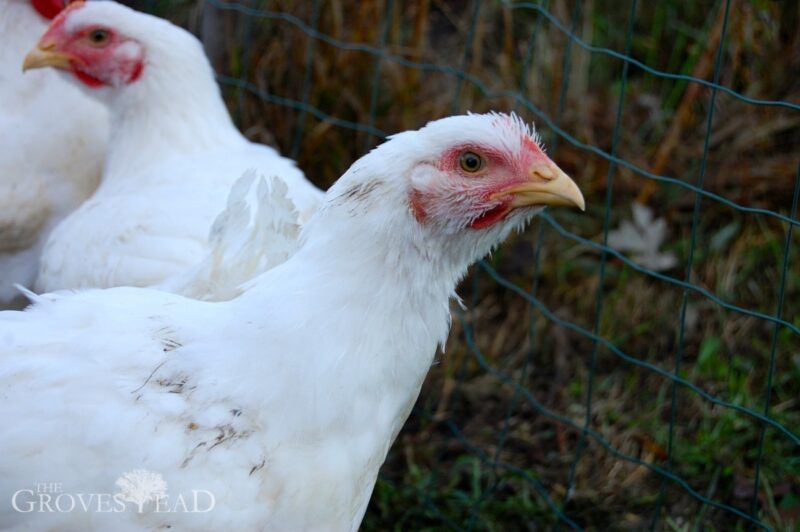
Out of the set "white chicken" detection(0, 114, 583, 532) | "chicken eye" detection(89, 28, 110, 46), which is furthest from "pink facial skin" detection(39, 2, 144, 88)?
"white chicken" detection(0, 114, 583, 532)

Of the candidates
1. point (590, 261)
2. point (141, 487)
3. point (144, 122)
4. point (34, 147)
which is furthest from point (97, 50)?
point (590, 261)

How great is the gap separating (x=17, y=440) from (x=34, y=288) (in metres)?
1.49

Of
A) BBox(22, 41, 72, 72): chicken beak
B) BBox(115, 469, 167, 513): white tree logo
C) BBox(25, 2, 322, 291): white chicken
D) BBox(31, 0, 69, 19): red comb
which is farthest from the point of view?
BBox(31, 0, 69, 19): red comb

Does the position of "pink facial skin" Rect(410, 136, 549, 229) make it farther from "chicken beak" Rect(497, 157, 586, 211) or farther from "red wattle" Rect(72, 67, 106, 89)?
"red wattle" Rect(72, 67, 106, 89)

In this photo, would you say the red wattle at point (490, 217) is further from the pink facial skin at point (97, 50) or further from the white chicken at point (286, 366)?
the pink facial skin at point (97, 50)

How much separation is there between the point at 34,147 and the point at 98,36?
0.47 m

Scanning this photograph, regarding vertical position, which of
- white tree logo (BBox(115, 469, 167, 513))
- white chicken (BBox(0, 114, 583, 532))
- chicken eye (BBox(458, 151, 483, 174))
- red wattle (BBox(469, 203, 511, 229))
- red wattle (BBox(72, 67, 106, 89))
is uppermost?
chicken eye (BBox(458, 151, 483, 174))

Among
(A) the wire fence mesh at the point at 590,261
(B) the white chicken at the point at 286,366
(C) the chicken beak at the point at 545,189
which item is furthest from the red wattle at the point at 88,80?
(C) the chicken beak at the point at 545,189

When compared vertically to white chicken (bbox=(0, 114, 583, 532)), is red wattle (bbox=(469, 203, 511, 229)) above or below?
above

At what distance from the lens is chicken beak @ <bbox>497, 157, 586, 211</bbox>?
6.99ft

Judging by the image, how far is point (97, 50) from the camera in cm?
344

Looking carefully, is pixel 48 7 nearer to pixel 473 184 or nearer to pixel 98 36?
pixel 98 36

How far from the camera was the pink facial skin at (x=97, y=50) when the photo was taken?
344 centimetres

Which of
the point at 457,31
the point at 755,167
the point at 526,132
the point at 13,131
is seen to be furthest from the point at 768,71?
the point at 13,131
